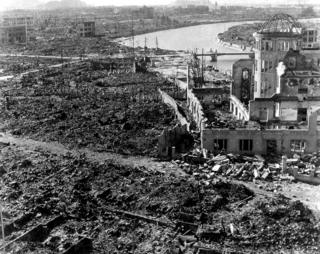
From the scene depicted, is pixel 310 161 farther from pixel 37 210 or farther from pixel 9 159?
pixel 9 159

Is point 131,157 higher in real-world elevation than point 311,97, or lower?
lower

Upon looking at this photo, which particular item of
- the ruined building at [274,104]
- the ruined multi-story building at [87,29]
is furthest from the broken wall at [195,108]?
the ruined multi-story building at [87,29]

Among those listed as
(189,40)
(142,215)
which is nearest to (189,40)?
(189,40)

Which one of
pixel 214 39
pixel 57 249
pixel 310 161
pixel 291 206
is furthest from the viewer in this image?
pixel 214 39

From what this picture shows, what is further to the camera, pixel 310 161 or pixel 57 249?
pixel 310 161

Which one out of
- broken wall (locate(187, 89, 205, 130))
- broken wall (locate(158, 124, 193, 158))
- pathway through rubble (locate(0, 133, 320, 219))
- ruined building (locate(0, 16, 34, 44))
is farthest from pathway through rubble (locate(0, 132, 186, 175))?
ruined building (locate(0, 16, 34, 44))

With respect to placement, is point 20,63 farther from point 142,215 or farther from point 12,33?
point 142,215

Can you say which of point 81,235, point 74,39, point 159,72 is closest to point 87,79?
point 159,72

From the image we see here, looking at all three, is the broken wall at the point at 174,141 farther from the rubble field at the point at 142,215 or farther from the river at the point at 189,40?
the river at the point at 189,40
